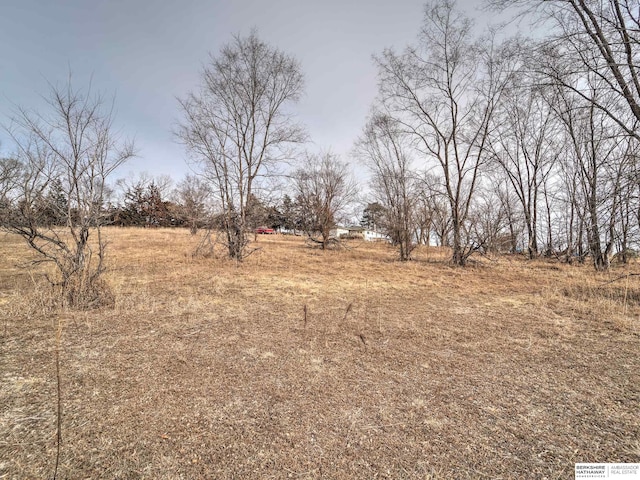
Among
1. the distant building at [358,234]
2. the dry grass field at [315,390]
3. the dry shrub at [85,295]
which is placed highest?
the distant building at [358,234]

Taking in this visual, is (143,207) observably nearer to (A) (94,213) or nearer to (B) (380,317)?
(A) (94,213)

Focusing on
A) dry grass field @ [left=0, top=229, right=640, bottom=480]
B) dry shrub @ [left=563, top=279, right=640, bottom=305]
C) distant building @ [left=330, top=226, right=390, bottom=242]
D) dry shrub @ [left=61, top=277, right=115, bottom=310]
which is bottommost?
dry grass field @ [left=0, top=229, right=640, bottom=480]

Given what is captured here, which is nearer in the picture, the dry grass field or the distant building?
the dry grass field

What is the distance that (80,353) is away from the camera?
2934mm

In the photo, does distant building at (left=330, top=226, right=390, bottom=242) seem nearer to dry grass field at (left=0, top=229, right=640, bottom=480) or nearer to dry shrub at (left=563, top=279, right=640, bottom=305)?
dry shrub at (left=563, top=279, right=640, bottom=305)

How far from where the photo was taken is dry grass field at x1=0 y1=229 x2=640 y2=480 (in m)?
1.63

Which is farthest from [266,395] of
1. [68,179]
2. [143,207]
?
[143,207]

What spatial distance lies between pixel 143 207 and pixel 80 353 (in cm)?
4572

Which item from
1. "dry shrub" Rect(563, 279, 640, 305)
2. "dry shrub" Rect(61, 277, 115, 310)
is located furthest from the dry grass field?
"dry shrub" Rect(563, 279, 640, 305)

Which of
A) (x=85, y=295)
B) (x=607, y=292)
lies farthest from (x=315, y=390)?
(x=607, y=292)

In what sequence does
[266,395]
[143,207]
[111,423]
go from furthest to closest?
1. [143,207]
2. [266,395]
3. [111,423]

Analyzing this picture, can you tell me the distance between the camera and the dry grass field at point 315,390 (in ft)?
5.34

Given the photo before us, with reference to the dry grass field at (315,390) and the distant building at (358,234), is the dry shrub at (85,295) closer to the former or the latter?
the dry grass field at (315,390)

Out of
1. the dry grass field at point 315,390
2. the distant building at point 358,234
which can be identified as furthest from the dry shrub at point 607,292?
the distant building at point 358,234
